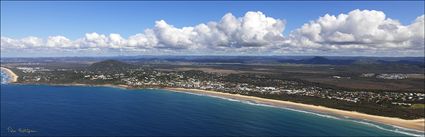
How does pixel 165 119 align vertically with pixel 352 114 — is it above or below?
above

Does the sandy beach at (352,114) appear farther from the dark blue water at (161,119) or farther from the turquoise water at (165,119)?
the dark blue water at (161,119)

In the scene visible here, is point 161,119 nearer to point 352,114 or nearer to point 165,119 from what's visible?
point 165,119

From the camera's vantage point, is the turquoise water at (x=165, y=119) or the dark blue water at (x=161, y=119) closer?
the turquoise water at (x=165, y=119)

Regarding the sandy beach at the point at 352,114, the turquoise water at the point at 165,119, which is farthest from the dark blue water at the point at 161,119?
the sandy beach at the point at 352,114

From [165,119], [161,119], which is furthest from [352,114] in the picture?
[161,119]

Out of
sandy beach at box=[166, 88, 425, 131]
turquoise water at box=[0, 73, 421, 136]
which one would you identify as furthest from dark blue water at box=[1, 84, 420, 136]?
sandy beach at box=[166, 88, 425, 131]

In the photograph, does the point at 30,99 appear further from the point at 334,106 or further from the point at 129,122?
the point at 334,106

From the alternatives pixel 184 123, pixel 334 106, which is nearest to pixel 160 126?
pixel 184 123

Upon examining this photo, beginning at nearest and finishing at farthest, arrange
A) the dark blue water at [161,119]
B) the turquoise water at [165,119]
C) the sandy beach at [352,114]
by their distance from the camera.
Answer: the turquoise water at [165,119]
the dark blue water at [161,119]
the sandy beach at [352,114]
